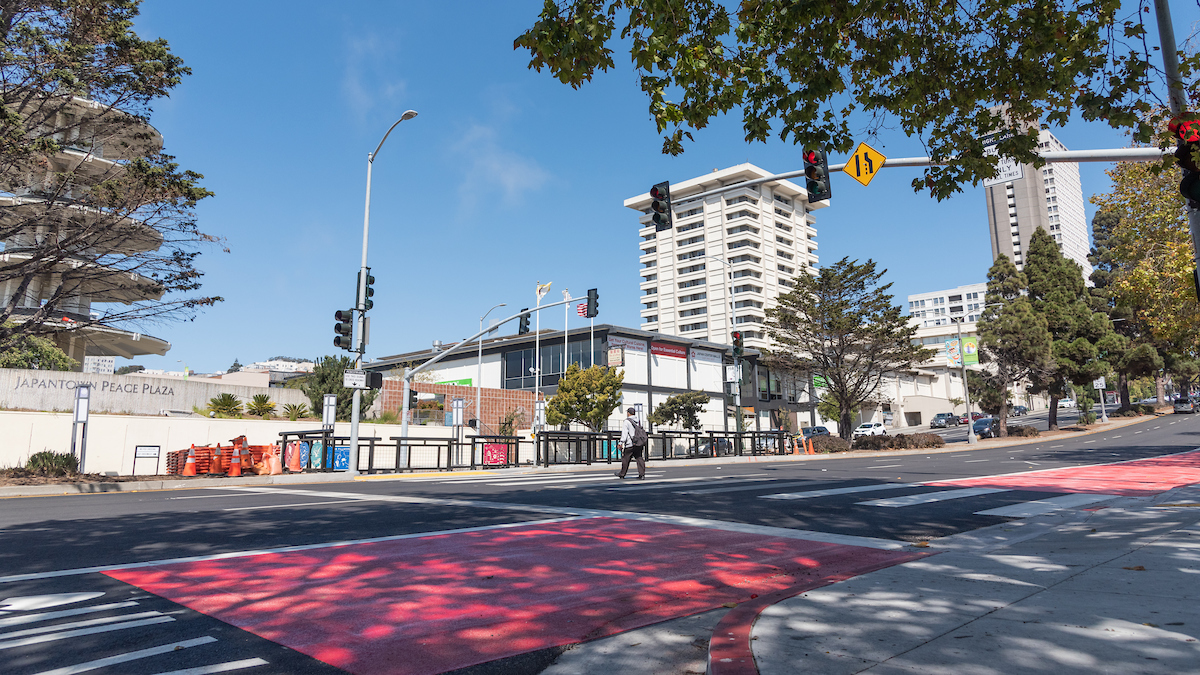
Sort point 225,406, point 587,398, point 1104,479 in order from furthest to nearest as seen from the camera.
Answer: point 587,398
point 225,406
point 1104,479

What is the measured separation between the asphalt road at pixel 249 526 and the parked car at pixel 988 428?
33.7 meters

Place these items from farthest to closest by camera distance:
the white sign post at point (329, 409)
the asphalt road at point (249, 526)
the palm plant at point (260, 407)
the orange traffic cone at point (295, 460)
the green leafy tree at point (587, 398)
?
the green leafy tree at point (587, 398) → the palm plant at point (260, 407) → the white sign post at point (329, 409) → the orange traffic cone at point (295, 460) → the asphalt road at point (249, 526)

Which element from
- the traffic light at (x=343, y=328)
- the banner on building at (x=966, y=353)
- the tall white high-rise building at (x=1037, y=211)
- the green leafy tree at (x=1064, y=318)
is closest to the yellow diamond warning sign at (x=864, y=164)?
the traffic light at (x=343, y=328)

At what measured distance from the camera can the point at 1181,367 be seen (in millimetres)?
60094

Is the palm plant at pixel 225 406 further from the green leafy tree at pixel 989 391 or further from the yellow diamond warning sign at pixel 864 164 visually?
the green leafy tree at pixel 989 391

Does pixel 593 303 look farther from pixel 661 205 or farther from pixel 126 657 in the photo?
pixel 126 657

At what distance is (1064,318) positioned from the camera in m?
43.1

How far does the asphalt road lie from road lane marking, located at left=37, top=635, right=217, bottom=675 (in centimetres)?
1

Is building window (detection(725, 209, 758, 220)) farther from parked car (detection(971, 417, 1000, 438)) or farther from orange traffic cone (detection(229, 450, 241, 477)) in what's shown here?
orange traffic cone (detection(229, 450, 241, 477))

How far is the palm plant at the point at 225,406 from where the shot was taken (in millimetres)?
29594

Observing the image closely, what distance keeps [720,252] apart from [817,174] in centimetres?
9330

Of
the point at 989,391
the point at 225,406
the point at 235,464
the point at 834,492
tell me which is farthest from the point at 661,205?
the point at 989,391

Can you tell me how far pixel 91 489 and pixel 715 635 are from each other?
56.3ft

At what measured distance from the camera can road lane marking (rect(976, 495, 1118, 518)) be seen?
8.60 meters
